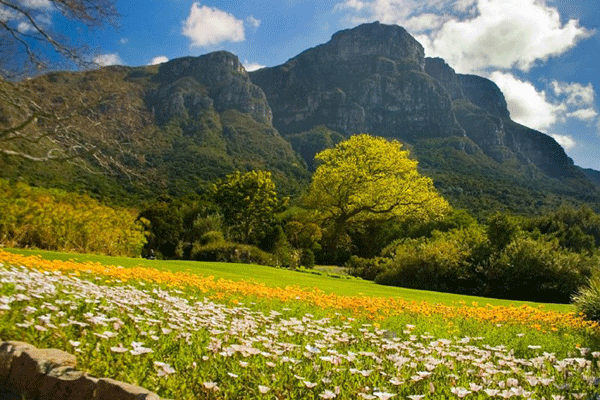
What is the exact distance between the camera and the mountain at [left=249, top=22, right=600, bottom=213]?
110 meters

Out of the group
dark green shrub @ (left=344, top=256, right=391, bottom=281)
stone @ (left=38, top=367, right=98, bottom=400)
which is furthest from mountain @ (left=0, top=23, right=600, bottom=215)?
dark green shrub @ (left=344, top=256, right=391, bottom=281)

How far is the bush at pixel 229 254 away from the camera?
22.3m

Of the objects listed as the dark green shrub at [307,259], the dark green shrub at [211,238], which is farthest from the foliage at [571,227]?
the dark green shrub at [211,238]

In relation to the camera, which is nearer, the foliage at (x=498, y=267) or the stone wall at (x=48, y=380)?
the stone wall at (x=48, y=380)

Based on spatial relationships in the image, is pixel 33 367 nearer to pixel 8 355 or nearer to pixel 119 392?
pixel 8 355

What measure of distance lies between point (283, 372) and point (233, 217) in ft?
93.0

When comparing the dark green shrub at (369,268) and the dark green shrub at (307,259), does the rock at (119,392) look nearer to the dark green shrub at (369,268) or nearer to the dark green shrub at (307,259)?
the dark green shrub at (369,268)

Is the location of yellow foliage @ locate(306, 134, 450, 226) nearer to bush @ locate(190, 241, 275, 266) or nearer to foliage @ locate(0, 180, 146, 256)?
bush @ locate(190, 241, 275, 266)

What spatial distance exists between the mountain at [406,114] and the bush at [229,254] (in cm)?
6638

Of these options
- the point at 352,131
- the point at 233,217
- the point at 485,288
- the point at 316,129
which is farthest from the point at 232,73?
the point at 485,288

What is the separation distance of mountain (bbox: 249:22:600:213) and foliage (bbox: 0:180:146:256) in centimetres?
7375

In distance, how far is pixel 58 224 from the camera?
1451 cm

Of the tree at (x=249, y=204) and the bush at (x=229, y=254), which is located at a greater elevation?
the tree at (x=249, y=204)

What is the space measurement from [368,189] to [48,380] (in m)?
27.7
